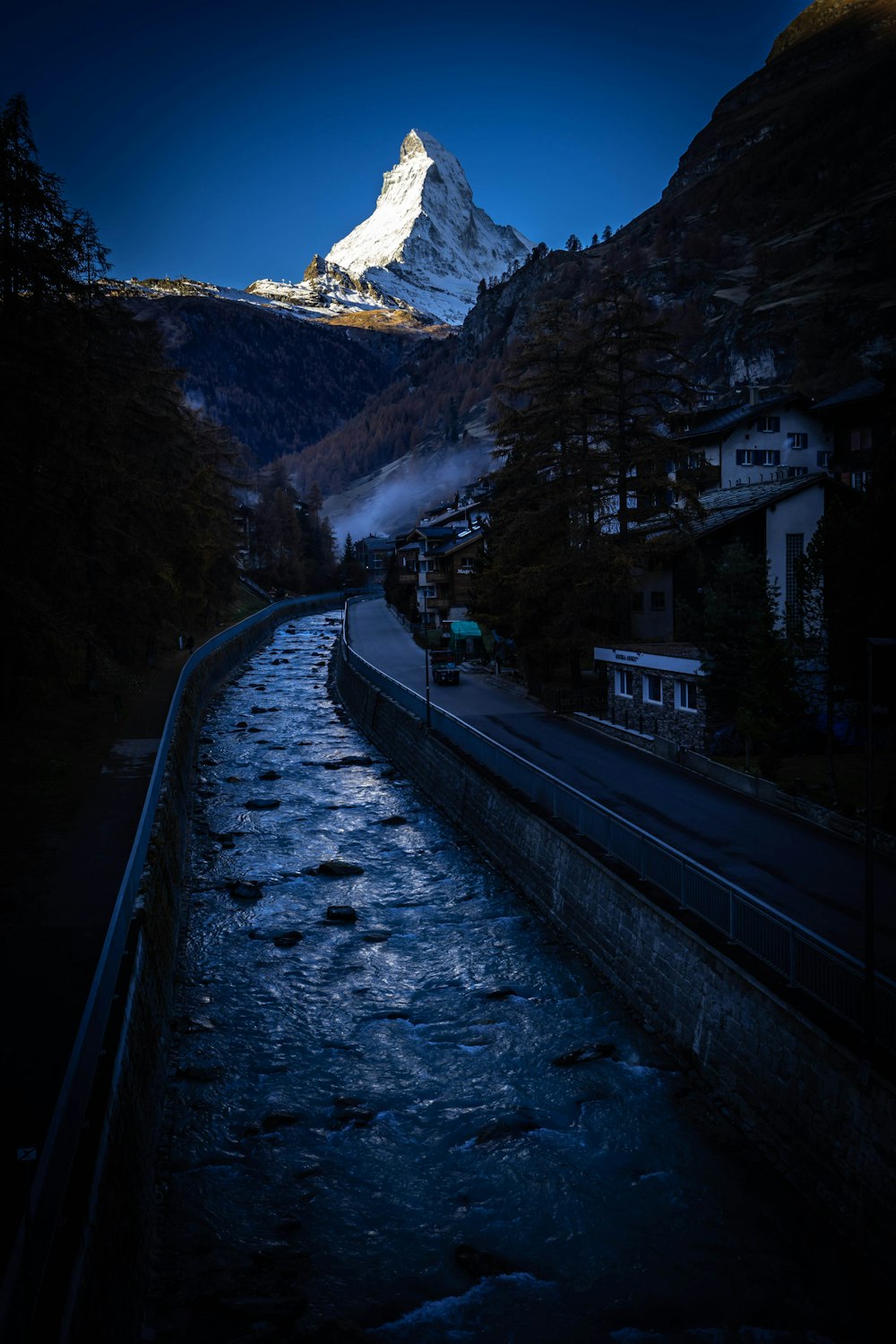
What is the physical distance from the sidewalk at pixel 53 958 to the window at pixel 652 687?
2056 centimetres

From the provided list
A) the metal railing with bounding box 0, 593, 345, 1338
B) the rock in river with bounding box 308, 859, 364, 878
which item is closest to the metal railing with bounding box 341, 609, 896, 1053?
the rock in river with bounding box 308, 859, 364, 878

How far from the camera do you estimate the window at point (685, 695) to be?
3325cm

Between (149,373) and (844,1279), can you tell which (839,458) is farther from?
(844,1279)

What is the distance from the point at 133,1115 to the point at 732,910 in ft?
36.6

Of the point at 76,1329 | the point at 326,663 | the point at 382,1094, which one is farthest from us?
the point at 326,663

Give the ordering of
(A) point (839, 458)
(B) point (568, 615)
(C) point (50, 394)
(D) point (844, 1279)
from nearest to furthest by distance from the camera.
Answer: (D) point (844, 1279) < (C) point (50, 394) < (B) point (568, 615) < (A) point (839, 458)

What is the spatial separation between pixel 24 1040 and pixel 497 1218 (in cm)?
816

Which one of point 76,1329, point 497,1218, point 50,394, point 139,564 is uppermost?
point 50,394

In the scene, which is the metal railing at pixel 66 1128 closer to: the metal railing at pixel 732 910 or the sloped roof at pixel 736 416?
the metal railing at pixel 732 910

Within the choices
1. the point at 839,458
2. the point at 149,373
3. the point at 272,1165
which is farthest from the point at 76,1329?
the point at 839,458

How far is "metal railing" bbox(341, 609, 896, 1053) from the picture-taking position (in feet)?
42.8

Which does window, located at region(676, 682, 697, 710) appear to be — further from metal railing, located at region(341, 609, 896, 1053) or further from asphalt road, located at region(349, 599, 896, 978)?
metal railing, located at region(341, 609, 896, 1053)

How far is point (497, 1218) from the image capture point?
1388 cm

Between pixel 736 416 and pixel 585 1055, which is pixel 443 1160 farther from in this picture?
pixel 736 416
